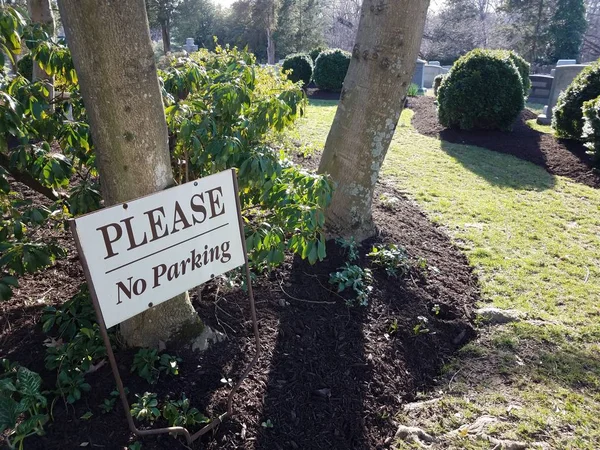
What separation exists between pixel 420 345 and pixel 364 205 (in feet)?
4.33

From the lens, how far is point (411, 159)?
290 inches

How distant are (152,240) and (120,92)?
627 millimetres

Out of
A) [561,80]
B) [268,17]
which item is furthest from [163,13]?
[561,80]

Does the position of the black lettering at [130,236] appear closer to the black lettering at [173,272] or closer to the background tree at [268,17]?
the black lettering at [173,272]

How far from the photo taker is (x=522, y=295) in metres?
3.71

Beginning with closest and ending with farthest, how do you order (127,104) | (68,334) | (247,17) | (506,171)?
(127,104), (68,334), (506,171), (247,17)

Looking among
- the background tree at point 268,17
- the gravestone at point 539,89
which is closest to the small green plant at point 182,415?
the gravestone at point 539,89

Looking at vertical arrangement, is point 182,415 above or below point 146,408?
below

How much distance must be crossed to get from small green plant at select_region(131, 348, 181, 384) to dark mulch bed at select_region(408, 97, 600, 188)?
6773 millimetres

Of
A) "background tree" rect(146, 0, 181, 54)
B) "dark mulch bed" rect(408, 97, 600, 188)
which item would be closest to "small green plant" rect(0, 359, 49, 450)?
"dark mulch bed" rect(408, 97, 600, 188)

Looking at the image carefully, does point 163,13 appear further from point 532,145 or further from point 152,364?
point 152,364

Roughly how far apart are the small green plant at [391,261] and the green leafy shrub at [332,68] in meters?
12.5

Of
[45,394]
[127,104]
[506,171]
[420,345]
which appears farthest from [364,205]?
[506,171]

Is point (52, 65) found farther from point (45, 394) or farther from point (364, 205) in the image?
point (364, 205)
